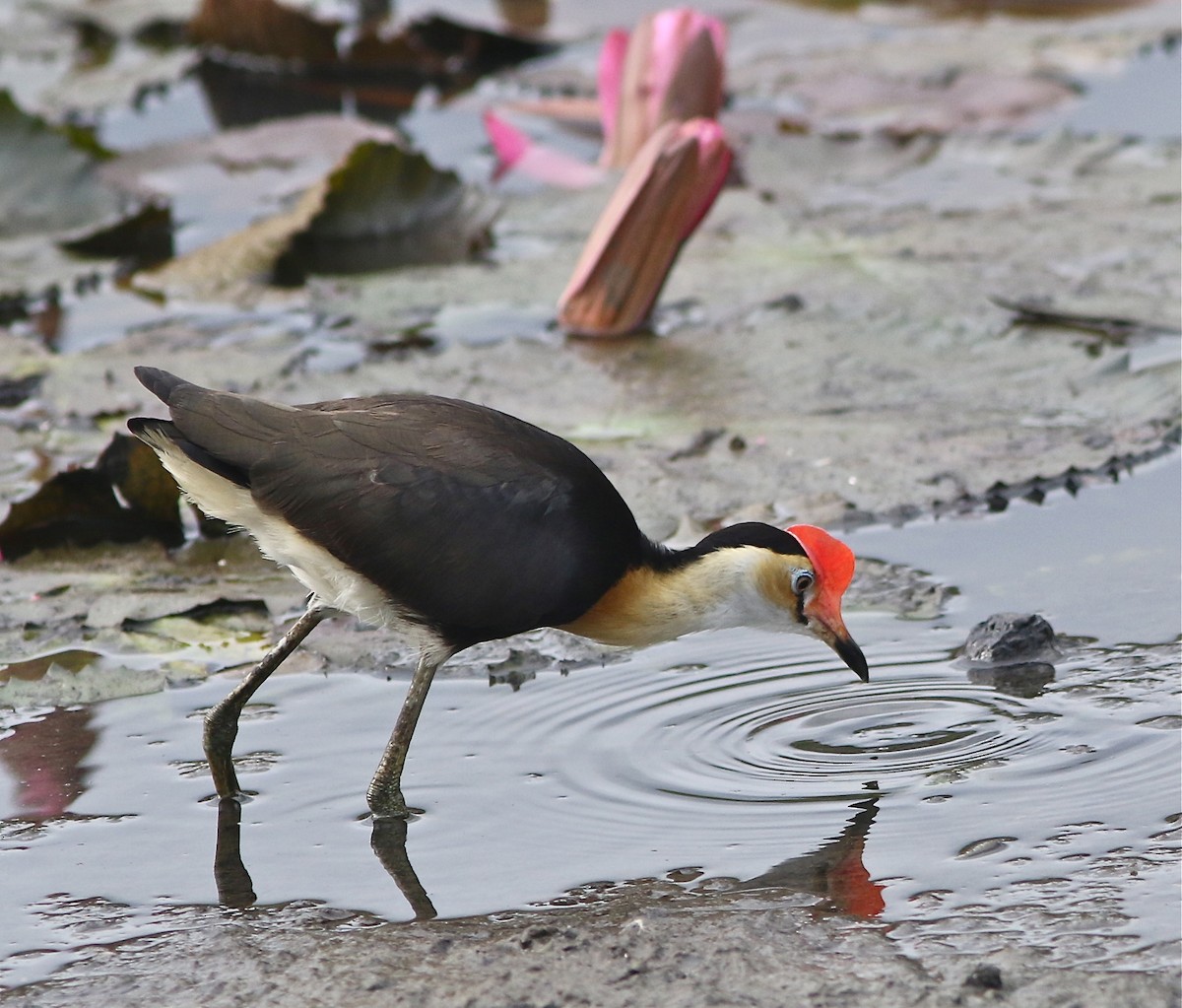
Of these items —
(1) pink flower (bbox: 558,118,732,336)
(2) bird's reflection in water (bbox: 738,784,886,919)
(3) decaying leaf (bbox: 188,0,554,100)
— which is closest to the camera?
(2) bird's reflection in water (bbox: 738,784,886,919)

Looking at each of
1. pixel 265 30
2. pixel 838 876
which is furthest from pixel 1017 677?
pixel 265 30

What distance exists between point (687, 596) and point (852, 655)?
468 mm

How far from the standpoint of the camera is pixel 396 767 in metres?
4.54

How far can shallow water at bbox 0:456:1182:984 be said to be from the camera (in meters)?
4.06

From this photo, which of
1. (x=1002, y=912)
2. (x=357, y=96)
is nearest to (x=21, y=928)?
(x=1002, y=912)

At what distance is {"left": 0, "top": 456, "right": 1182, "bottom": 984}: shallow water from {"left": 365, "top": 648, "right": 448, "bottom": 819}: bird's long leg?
0.20 ft

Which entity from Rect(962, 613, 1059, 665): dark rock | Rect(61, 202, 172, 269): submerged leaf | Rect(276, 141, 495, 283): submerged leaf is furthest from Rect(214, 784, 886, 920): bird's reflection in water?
Rect(61, 202, 172, 269): submerged leaf

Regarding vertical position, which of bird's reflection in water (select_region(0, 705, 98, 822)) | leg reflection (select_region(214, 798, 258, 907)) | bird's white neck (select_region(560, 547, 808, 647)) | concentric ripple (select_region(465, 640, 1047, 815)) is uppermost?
bird's white neck (select_region(560, 547, 808, 647))

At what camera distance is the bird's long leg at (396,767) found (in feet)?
14.9

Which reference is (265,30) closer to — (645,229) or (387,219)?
(387,219)

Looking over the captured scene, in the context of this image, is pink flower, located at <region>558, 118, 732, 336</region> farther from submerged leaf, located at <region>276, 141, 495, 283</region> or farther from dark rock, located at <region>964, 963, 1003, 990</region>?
dark rock, located at <region>964, 963, 1003, 990</region>

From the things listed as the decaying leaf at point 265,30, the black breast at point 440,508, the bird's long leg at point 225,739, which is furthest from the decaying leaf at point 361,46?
the bird's long leg at point 225,739

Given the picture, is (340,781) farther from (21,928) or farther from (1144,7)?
(1144,7)

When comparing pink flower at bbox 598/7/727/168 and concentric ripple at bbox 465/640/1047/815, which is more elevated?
pink flower at bbox 598/7/727/168
